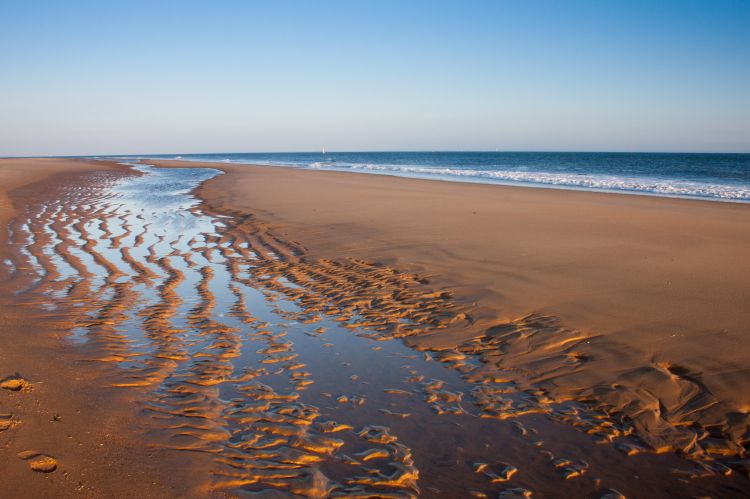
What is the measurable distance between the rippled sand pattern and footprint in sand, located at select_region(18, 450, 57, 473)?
1cm

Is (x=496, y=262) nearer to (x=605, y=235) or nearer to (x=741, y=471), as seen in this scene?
(x=605, y=235)

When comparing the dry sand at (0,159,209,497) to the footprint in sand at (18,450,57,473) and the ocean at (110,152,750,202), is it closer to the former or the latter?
the footprint in sand at (18,450,57,473)

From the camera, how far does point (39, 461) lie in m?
3.03

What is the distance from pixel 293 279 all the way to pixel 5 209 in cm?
1264

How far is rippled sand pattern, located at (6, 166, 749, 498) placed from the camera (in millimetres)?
3145

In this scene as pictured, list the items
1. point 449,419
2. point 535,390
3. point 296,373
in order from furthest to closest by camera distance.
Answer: point 296,373, point 535,390, point 449,419

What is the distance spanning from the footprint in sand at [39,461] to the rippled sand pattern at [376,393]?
0.01 m

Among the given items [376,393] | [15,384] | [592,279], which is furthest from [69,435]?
[592,279]

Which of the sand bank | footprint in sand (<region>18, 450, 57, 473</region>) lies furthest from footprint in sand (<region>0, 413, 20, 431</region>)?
the sand bank

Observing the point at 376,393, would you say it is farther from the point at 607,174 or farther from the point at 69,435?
the point at 607,174

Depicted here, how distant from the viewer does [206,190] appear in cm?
2225

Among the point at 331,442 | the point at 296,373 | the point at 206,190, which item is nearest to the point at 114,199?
the point at 206,190

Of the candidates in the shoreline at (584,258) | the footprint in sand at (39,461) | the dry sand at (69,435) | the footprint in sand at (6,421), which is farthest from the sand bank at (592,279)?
the footprint in sand at (6,421)

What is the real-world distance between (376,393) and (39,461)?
232 cm
